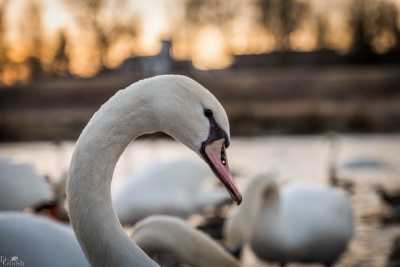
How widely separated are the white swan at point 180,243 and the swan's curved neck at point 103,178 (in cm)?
80

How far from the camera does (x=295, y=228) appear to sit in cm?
555

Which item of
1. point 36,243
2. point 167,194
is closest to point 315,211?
point 167,194

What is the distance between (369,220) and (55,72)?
3873cm

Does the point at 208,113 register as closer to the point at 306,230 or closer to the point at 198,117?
the point at 198,117

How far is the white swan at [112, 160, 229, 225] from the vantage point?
6.84 meters

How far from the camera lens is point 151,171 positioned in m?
7.08

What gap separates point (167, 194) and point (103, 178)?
4.81 m

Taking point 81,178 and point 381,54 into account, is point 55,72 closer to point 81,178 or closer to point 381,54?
point 381,54

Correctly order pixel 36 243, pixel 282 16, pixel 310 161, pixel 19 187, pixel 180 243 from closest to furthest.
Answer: pixel 36 243, pixel 180 243, pixel 19 187, pixel 310 161, pixel 282 16

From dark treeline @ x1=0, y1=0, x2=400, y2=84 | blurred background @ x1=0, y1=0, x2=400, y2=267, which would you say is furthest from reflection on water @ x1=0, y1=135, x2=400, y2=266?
dark treeline @ x1=0, y1=0, x2=400, y2=84

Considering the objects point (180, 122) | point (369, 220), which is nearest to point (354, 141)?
point (369, 220)

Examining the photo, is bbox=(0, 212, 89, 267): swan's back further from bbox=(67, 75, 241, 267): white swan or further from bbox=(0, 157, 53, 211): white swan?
bbox=(0, 157, 53, 211): white swan

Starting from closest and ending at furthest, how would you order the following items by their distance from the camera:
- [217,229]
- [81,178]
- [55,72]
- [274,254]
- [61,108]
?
[81,178]
[274,254]
[217,229]
[61,108]
[55,72]

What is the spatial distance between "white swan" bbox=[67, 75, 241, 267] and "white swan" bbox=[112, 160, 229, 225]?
185 inches
